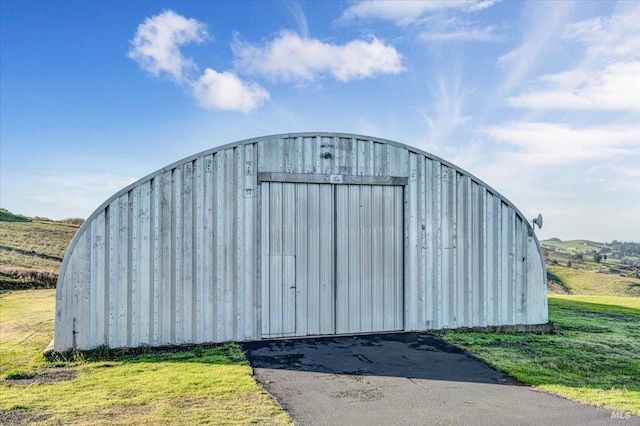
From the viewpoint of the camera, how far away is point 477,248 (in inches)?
425

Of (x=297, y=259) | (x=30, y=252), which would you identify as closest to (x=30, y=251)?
(x=30, y=252)

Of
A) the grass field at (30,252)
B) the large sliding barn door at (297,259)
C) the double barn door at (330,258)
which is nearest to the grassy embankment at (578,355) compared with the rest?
the double barn door at (330,258)

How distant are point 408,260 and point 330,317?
7.28ft

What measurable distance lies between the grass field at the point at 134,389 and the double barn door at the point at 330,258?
158 cm

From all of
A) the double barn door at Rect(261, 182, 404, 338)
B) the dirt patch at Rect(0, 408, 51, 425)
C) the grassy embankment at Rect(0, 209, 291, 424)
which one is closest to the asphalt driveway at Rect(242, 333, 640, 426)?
the grassy embankment at Rect(0, 209, 291, 424)

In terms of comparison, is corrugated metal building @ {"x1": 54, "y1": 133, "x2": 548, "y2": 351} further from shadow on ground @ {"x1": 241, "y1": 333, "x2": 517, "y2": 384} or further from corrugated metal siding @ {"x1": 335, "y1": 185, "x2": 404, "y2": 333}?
shadow on ground @ {"x1": 241, "y1": 333, "x2": 517, "y2": 384}

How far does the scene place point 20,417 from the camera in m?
5.43

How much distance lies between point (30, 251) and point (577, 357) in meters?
26.6

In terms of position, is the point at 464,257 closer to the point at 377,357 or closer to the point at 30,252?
the point at 377,357

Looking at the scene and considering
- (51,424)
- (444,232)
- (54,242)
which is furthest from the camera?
(54,242)

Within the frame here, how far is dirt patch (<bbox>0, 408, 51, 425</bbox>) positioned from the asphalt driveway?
283 cm

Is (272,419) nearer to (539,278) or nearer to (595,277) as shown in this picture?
(539,278)

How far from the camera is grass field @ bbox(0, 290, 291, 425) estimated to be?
17.8 ft

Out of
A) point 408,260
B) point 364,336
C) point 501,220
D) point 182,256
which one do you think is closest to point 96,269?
point 182,256
